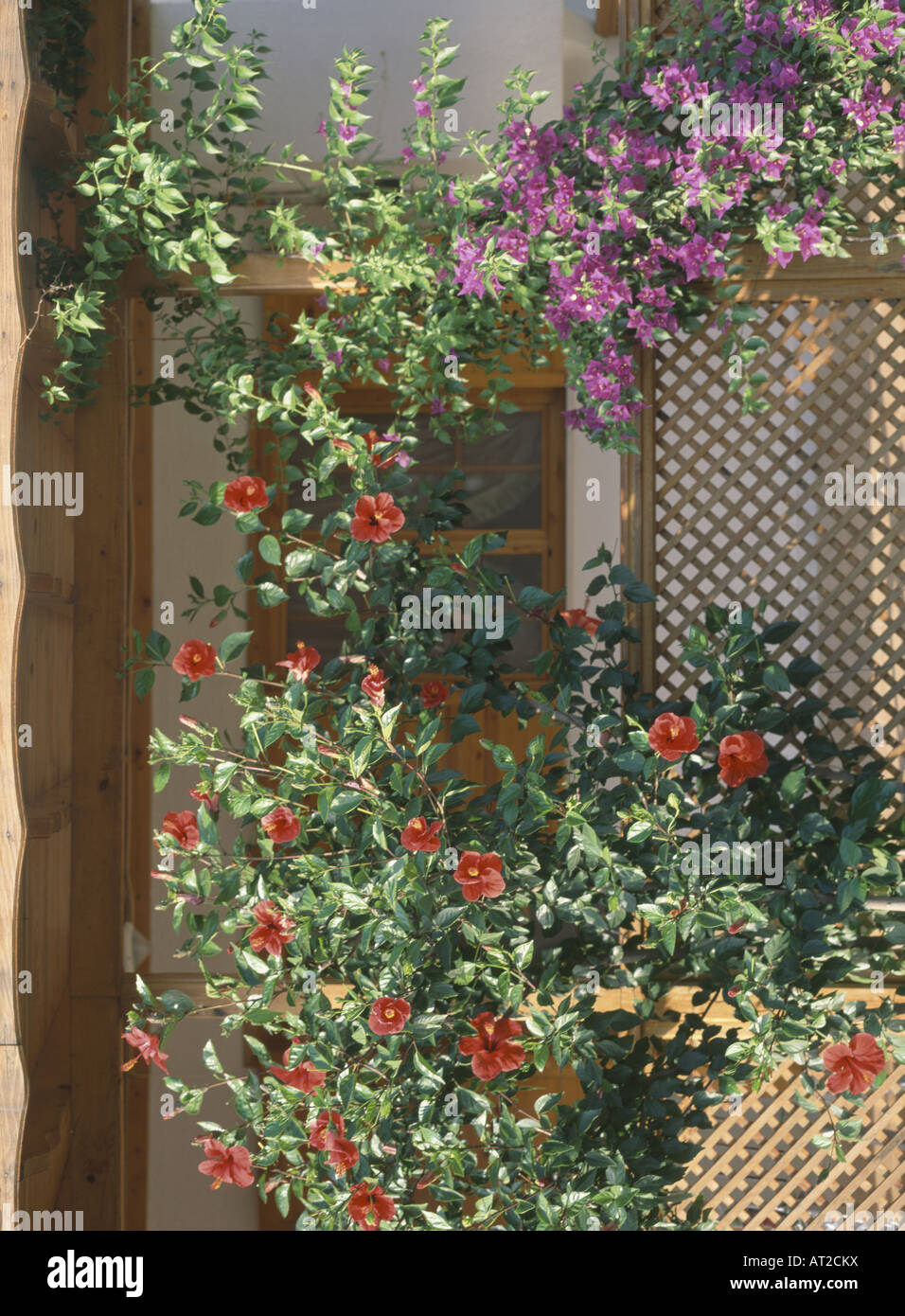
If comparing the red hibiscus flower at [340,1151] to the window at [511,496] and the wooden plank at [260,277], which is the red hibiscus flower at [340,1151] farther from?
the window at [511,496]

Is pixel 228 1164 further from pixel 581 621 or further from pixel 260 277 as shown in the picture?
pixel 260 277

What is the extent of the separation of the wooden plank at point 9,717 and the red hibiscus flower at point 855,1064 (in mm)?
1452

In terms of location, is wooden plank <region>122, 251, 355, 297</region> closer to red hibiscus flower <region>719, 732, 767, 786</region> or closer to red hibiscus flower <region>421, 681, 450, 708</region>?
red hibiscus flower <region>421, 681, 450, 708</region>

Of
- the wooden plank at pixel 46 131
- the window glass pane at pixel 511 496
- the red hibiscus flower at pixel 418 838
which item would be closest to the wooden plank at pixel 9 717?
the wooden plank at pixel 46 131

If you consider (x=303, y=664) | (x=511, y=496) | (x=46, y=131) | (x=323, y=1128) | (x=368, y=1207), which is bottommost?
(x=368, y=1207)

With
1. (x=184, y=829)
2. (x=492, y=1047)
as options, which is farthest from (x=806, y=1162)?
(x=184, y=829)

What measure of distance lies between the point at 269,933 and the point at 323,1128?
0.34 m

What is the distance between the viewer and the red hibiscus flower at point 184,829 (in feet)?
5.95

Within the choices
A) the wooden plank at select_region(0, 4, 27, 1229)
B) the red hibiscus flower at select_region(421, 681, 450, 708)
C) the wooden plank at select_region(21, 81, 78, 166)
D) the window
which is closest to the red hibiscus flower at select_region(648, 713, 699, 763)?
the red hibiscus flower at select_region(421, 681, 450, 708)

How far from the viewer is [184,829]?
182cm

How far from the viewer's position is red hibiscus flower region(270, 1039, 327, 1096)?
1.71 metres
